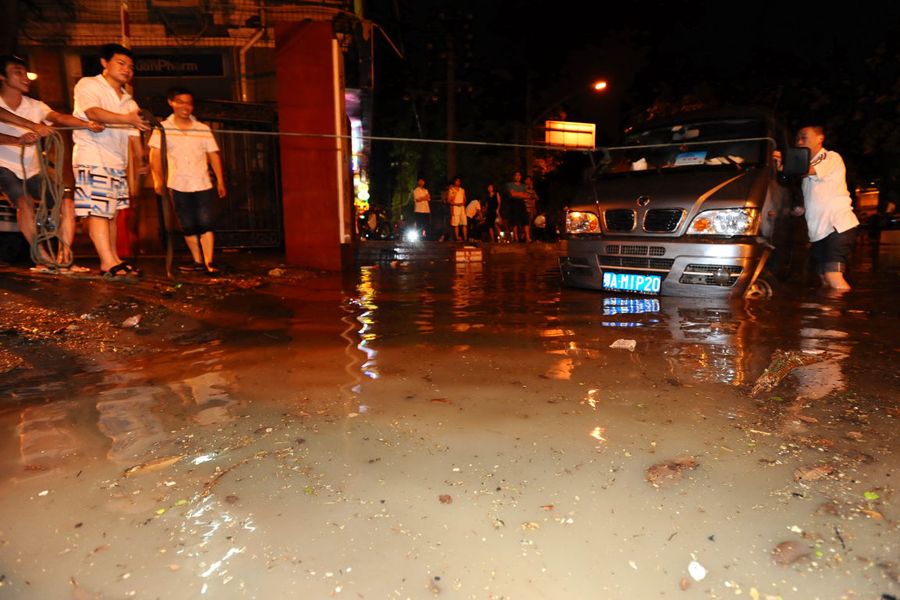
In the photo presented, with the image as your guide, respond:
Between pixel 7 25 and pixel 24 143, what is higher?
pixel 7 25

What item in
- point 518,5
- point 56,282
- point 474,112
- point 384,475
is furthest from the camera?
point 474,112

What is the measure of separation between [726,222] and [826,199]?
5.81 ft

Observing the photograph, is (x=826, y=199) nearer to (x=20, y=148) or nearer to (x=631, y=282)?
(x=631, y=282)

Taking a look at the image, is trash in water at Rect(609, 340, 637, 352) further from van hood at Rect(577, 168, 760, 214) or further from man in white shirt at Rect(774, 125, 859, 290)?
man in white shirt at Rect(774, 125, 859, 290)

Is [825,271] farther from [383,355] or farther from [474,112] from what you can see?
[474,112]

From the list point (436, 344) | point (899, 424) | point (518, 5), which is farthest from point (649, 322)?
point (518, 5)

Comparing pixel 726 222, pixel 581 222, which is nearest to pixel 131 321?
pixel 581 222

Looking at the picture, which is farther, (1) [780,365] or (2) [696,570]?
(1) [780,365]

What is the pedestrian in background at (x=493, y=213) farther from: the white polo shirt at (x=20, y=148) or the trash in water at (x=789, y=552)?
the trash in water at (x=789, y=552)

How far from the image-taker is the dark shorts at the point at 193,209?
5.60 metres

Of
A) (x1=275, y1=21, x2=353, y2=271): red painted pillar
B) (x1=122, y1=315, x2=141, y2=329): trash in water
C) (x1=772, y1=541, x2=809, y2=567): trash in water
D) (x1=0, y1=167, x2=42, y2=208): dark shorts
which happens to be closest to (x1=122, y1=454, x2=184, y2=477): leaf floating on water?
(x1=772, y1=541, x2=809, y2=567): trash in water

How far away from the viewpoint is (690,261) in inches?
180

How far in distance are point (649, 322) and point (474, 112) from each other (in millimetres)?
21793

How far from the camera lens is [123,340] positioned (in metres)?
3.54
